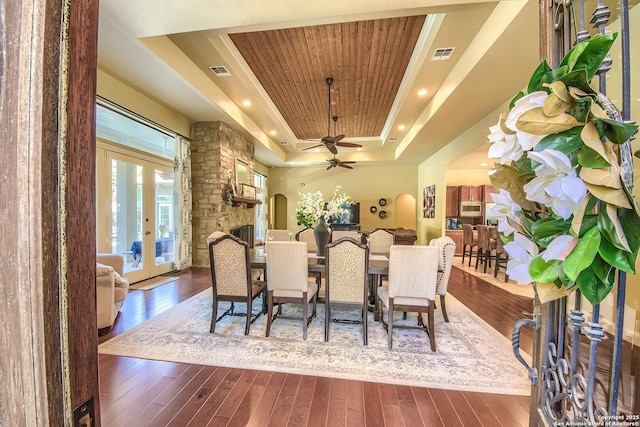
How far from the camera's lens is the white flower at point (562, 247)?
0.44 meters

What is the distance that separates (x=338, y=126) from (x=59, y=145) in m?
6.99

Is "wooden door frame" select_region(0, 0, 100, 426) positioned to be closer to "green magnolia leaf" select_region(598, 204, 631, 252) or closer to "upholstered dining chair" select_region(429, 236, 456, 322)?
"green magnolia leaf" select_region(598, 204, 631, 252)

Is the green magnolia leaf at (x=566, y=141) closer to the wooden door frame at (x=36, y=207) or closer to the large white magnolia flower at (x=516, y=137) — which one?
the large white magnolia flower at (x=516, y=137)

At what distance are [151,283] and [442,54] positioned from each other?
18.8 ft

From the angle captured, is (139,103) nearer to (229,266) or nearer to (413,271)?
(229,266)

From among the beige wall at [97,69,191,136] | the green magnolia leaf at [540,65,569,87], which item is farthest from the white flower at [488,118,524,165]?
the beige wall at [97,69,191,136]

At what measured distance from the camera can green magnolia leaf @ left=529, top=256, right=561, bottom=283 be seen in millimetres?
463

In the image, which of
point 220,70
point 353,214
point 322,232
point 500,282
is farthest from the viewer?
point 353,214

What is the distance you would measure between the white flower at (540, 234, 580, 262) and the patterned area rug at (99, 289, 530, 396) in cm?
189

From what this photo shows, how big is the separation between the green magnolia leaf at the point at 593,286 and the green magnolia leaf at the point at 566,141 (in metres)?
0.22

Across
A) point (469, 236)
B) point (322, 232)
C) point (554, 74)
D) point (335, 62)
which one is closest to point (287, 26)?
point (335, 62)

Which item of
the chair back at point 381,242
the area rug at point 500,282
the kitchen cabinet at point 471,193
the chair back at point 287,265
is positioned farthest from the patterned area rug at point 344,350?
the kitchen cabinet at point 471,193

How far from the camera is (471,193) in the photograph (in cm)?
797

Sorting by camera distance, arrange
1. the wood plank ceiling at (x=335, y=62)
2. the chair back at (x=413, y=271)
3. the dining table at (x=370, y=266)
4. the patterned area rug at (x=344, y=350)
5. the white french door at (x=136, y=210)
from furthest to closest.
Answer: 1. the white french door at (x=136, y=210)
2. the wood plank ceiling at (x=335, y=62)
3. the dining table at (x=370, y=266)
4. the chair back at (x=413, y=271)
5. the patterned area rug at (x=344, y=350)
